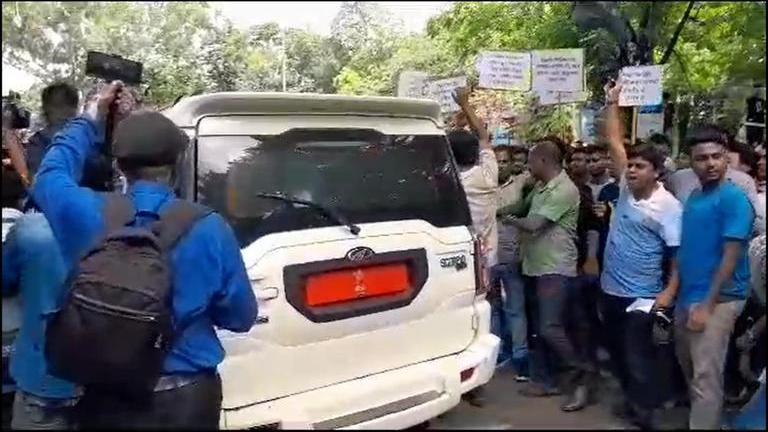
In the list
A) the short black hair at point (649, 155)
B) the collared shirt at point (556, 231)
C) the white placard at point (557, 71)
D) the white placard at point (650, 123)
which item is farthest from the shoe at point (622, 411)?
the white placard at point (650, 123)

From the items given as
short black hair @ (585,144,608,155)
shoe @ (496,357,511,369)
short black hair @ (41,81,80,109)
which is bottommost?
shoe @ (496,357,511,369)

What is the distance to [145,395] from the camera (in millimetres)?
2207

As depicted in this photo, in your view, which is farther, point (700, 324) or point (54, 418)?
point (700, 324)

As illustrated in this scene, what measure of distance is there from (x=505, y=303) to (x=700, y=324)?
215 centimetres

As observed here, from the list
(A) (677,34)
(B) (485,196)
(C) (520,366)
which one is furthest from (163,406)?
(B) (485,196)

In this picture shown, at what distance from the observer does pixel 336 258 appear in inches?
127

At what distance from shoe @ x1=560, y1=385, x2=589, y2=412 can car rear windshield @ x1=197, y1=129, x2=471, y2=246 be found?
1.05 metres

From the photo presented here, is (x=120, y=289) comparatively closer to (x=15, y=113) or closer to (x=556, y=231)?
(x=15, y=113)

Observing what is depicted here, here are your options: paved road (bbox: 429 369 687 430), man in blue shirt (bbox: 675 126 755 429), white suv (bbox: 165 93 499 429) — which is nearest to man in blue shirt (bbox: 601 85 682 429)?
man in blue shirt (bbox: 675 126 755 429)

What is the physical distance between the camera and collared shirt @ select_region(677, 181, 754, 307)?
10.5ft

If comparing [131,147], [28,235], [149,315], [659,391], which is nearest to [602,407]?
[659,391]

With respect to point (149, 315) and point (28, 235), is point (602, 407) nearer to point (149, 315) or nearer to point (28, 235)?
point (149, 315)

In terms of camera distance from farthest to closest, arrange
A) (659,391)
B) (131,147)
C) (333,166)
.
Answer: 1. (333,166)
2. (659,391)
3. (131,147)

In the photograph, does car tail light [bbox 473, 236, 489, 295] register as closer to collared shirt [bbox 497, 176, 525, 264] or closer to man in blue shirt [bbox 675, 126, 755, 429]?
man in blue shirt [bbox 675, 126, 755, 429]
